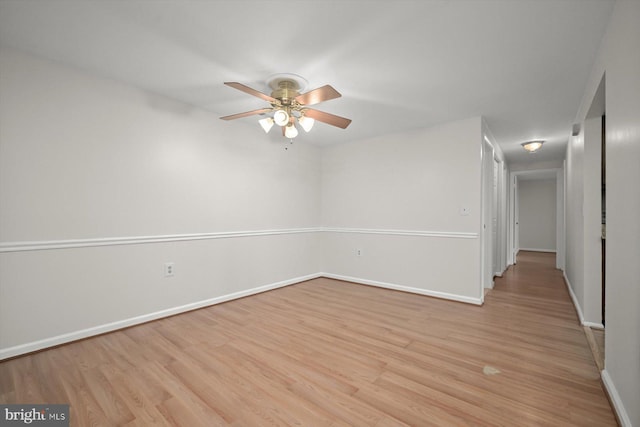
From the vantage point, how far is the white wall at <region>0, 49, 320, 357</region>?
7.08ft

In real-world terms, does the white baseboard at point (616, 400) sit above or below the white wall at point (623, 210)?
below

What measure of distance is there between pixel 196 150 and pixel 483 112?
341 centimetres

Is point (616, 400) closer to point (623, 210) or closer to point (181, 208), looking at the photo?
point (623, 210)

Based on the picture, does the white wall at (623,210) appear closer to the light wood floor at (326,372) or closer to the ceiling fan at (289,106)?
the light wood floor at (326,372)

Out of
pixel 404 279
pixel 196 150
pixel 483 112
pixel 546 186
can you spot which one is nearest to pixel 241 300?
pixel 196 150

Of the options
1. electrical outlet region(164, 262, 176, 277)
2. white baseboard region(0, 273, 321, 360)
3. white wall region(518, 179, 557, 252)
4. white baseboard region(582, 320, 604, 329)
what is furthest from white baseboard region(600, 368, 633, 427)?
white wall region(518, 179, 557, 252)

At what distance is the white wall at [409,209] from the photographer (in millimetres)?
3580

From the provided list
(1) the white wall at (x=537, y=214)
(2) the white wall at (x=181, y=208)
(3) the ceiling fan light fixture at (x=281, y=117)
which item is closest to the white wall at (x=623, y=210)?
(2) the white wall at (x=181, y=208)

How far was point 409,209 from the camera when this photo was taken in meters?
4.08

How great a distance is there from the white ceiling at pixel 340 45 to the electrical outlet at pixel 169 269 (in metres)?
1.79

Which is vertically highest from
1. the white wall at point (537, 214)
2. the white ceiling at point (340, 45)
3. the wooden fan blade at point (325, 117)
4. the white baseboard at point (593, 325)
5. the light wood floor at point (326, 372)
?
the white ceiling at point (340, 45)

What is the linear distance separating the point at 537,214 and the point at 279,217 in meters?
8.34

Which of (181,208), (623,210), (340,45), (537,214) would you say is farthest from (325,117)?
(537,214)

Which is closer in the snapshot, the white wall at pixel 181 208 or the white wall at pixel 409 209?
the white wall at pixel 181 208
